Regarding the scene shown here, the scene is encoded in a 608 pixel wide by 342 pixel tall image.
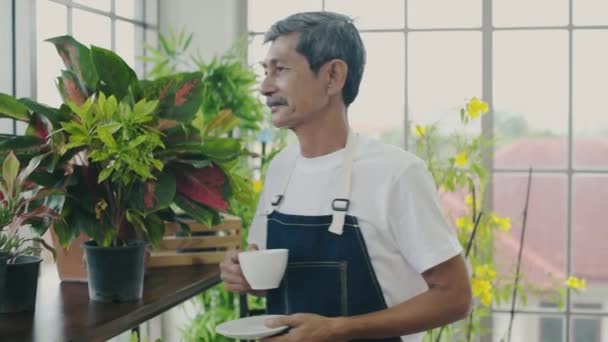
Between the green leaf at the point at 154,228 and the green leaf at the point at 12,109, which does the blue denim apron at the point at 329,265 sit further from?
the green leaf at the point at 12,109

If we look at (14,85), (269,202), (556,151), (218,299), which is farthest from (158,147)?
(556,151)

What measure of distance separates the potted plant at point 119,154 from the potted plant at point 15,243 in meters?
0.13

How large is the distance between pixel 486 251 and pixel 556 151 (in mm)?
606

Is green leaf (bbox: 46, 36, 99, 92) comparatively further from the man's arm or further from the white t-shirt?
the man's arm

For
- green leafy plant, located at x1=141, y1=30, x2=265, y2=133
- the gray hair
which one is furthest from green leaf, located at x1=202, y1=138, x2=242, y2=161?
green leafy plant, located at x1=141, y1=30, x2=265, y2=133

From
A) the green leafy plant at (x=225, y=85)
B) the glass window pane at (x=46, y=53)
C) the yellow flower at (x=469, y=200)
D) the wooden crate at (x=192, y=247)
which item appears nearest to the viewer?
the wooden crate at (x=192, y=247)

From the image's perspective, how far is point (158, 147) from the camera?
6.74ft

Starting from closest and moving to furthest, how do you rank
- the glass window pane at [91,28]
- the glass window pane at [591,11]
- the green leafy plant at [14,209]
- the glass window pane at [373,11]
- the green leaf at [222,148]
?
the green leafy plant at [14,209] < the green leaf at [222,148] < the glass window pane at [91,28] < the glass window pane at [591,11] < the glass window pane at [373,11]

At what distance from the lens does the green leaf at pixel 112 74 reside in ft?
6.66

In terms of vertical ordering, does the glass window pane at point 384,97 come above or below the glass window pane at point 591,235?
above

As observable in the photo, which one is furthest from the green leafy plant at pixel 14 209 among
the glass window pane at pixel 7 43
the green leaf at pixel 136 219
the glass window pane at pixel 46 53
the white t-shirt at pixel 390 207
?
the glass window pane at pixel 46 53

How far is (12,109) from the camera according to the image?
1956 millimetres

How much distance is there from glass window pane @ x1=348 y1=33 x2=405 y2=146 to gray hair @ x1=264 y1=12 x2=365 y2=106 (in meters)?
2.16

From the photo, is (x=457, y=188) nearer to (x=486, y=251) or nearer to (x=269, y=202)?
(x=486, y=251)
